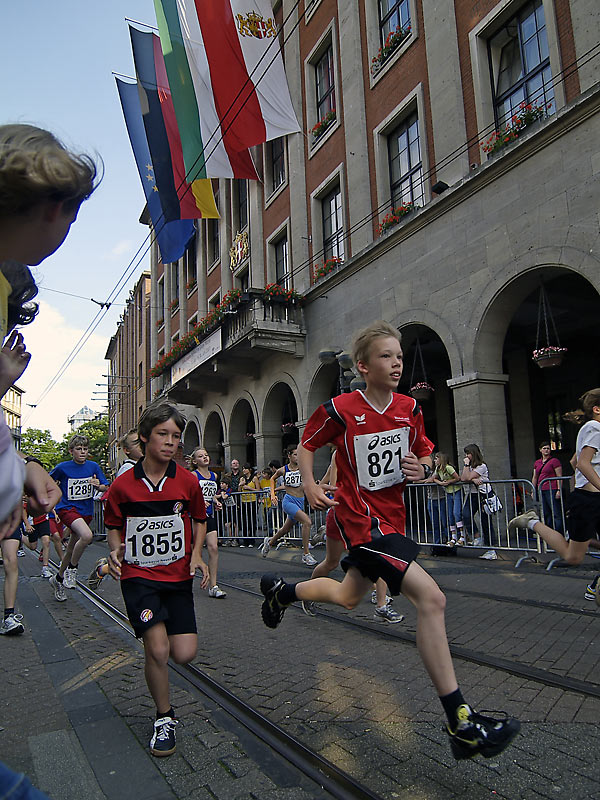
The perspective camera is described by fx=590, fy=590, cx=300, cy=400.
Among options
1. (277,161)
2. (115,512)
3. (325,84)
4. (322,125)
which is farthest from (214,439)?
(115,512)

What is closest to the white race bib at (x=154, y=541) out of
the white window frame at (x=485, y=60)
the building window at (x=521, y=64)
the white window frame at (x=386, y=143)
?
the building window at (x=521, y=64)

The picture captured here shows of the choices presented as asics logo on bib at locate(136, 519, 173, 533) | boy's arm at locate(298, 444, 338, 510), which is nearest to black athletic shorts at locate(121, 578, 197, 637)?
asics logo on bib at locate(136, 519, 173, 533)

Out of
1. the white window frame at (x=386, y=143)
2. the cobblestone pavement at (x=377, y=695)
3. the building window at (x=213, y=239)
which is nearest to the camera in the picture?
the cobblestone pavement at (x=377, y=695)

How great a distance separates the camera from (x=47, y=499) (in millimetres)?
1789

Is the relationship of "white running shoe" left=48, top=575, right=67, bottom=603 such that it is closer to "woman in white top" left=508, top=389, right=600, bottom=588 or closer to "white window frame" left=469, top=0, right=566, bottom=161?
"woman in white top" left=508, top=389, right=600, bottom=588

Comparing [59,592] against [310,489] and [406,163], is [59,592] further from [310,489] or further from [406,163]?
[406,163]

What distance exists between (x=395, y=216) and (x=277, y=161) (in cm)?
907

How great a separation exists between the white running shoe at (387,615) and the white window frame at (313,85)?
49.8 ft

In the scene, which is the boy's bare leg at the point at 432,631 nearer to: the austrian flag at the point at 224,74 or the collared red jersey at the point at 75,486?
the collared red jersey at the point at 75,486

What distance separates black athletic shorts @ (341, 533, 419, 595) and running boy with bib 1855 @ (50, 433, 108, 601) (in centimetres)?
525

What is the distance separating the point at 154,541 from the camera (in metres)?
3.36

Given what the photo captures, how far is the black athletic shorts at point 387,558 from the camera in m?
2.80

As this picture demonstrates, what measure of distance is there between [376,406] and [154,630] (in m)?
1.70

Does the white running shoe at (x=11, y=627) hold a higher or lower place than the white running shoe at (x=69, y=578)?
lower
